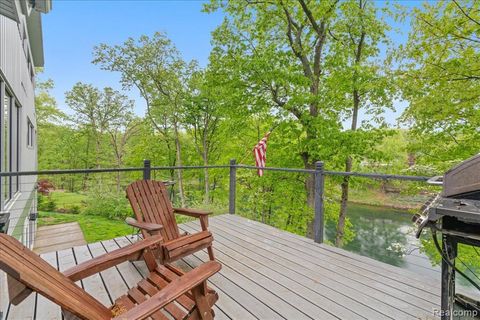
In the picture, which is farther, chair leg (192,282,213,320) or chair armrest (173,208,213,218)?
chair armrest (173,208,213,218)

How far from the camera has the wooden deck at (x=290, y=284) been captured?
6.49ft

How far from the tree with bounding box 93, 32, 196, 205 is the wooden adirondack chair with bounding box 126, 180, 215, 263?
9.39 metres

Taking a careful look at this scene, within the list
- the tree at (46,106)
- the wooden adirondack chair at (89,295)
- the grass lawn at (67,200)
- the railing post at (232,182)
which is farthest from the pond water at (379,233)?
the tree at (46,106)

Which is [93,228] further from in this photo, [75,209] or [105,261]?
[105,261]

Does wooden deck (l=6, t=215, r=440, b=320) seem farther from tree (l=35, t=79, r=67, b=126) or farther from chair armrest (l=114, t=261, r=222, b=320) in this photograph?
tree (l=35, t=79, r=67, b=126)

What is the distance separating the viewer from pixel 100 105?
15.2 meters

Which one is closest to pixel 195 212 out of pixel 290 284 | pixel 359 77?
pixel 290 284

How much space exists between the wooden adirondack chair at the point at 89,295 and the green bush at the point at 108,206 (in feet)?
38.5

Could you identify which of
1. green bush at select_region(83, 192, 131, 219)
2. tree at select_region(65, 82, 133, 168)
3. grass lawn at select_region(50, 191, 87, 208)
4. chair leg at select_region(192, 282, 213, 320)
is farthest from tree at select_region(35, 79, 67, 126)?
chair leg at select_region(192, 282, 213, 320)

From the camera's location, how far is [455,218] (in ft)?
4.73

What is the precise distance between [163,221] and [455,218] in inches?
98.7

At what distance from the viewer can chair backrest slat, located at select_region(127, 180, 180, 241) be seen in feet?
8.98

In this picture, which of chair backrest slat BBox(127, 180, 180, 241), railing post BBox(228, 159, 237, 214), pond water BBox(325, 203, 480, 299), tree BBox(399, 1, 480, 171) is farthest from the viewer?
pond water BBox(325, 203, 480, 299)

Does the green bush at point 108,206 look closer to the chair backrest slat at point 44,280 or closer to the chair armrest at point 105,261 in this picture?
the chair armrest at point 105,261
